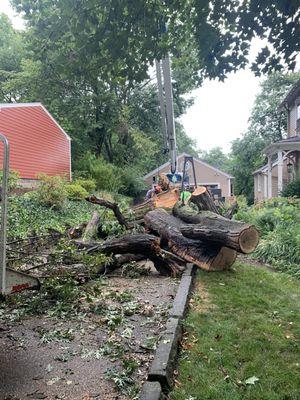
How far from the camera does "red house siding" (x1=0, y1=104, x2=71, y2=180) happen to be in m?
19.4

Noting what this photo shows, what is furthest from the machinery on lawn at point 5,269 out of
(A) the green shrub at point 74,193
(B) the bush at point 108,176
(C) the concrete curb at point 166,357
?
(B) the bush at point 108,176

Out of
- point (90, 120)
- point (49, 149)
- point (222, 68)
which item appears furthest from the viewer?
point (90, 120)

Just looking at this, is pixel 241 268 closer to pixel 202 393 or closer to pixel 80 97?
pixel 202 393

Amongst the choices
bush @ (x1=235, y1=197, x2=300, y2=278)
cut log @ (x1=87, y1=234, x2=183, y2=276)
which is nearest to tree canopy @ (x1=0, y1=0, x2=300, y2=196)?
cut log @ (x1=87, y1=234, x2=183, y2=276)

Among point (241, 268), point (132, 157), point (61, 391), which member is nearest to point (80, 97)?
point (132, 157)

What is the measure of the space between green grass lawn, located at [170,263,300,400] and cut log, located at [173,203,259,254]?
0.66 m

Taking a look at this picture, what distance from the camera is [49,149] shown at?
22781 millimetres

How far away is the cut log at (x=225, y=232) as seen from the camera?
6.27m

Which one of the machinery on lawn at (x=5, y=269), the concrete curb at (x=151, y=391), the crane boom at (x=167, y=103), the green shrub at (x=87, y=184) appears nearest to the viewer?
the concrete curb at (x=151, y=391)

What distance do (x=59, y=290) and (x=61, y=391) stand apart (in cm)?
201

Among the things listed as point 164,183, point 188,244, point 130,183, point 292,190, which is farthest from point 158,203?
point 130,183

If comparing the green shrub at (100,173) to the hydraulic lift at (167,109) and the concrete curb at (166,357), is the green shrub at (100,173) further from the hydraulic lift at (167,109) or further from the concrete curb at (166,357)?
the concrete curb at (166,357)

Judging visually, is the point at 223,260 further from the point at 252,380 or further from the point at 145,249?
the point at 252,380

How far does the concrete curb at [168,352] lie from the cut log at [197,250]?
2012 millimetres
